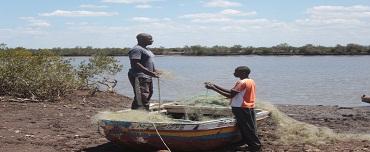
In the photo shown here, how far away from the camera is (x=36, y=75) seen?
15.5 metres

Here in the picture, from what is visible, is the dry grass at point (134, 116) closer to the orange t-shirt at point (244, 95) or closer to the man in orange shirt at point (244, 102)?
the man in orange shirt at point (244, 102)

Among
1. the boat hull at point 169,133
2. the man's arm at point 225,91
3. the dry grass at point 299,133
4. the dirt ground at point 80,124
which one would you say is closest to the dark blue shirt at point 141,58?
the boat hull at point 169,133

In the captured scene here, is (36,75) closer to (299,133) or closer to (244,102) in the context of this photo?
(299,133)

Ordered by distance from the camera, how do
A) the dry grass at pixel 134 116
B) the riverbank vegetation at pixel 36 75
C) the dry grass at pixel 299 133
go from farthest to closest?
1. the riverbank vegetation at pixel 36 75
2. the dry grass at pixel 299 133
3. the dry grass at pixel 134 116

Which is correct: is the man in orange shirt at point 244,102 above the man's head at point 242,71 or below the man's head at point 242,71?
below

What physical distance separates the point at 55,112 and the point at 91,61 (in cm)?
416

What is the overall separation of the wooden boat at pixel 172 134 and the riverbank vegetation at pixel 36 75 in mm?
6631

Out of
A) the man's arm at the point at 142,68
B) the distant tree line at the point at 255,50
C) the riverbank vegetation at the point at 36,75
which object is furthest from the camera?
the distant tree line at the point at 255,50

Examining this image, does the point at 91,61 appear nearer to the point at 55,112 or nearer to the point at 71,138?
the point at 55,112

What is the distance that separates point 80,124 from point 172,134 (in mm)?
4008

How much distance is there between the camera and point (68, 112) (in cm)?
1378

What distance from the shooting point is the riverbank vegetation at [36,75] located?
15359 mm

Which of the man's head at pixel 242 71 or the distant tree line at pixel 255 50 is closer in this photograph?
the man's head at pixel 242 71

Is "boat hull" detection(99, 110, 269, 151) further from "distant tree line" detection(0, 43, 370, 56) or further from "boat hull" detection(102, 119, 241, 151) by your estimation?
"distant tree line" detection(0, 43, 370, 56)
